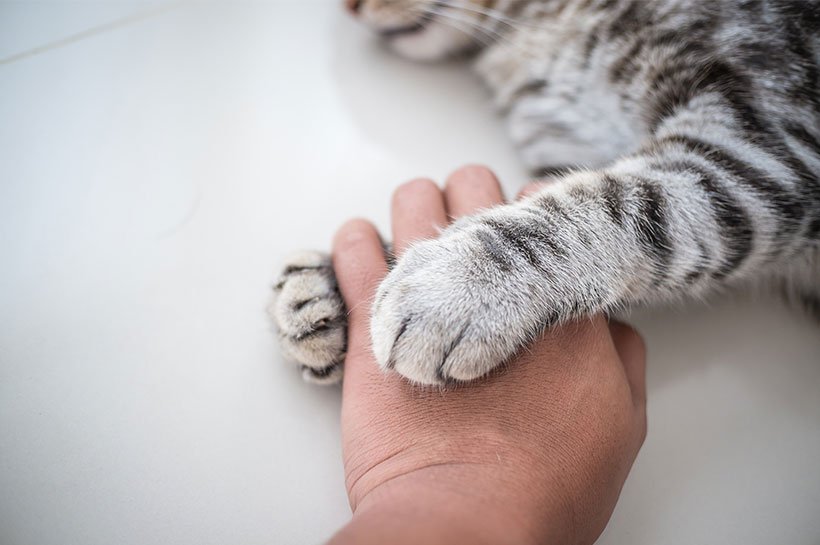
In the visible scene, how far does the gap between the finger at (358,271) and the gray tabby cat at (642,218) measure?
0.02 meters

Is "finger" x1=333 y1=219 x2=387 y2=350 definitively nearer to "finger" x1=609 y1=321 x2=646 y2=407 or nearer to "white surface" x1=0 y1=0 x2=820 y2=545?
"white surface" x1=0 y1=0 x2=820 y2=545

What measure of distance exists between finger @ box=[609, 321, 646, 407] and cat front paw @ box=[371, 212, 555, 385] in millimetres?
191

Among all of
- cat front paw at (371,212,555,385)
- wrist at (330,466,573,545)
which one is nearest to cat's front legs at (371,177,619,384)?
cat front paw at (371,212,555,385)

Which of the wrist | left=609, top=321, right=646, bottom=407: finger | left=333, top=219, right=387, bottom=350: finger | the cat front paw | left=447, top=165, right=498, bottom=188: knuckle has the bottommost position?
the wrist

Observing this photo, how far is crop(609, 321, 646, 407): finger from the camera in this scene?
2.49 ft

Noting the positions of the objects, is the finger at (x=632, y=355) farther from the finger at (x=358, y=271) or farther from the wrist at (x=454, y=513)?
the finger at (x=358, y=271)

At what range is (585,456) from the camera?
624 millimetres

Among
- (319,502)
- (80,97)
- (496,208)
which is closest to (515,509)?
(319,502)

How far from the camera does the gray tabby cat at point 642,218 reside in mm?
622

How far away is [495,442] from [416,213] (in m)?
0.37

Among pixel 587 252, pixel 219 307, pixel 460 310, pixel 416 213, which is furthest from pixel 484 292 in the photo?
pixel 219 307

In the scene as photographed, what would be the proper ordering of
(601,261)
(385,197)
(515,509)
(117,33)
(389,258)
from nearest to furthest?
(515,509), (601,261), (389,258), (385,197), (117,33)

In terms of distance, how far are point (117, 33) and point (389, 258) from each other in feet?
3.13

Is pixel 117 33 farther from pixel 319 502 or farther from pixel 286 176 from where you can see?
pixel 319 502
